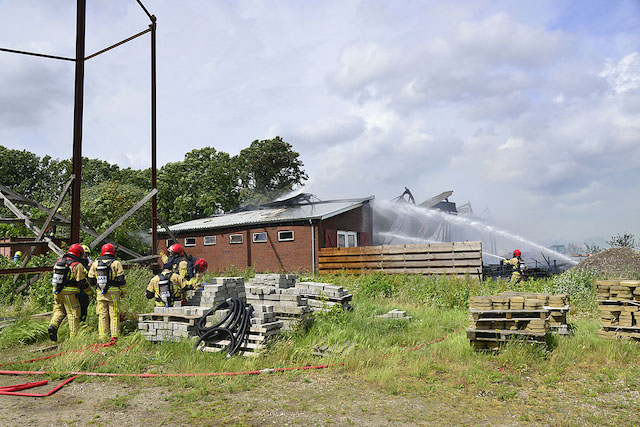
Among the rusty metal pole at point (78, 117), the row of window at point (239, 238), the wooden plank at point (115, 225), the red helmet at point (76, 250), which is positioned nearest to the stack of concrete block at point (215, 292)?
the red helmet at point (76, 250)

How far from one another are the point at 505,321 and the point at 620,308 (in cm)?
223

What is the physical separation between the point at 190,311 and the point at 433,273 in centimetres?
1067

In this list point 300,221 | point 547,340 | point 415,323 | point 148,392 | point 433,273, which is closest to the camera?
point 148,392

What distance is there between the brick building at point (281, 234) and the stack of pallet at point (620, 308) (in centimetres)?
1353

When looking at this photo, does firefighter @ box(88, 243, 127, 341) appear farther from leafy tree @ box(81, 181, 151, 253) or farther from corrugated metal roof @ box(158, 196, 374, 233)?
leafy tree @ box(81, 181, 151, 253)

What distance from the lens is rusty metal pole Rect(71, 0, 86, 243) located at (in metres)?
11.0

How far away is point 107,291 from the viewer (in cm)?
841

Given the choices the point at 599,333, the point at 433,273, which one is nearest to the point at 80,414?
the point at 599,333

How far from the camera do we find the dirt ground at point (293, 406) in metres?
4.91

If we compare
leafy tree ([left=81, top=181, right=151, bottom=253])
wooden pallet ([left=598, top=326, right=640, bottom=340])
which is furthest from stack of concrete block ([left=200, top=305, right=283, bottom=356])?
A: leafy tree ([left=81, top=181, right=151, bottom=253])

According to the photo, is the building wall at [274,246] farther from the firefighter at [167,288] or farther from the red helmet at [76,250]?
the red helmet at [76,250]

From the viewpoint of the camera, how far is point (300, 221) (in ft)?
69.7

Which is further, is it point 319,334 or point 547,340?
point 319,334

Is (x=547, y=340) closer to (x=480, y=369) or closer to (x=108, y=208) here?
(x=480, y=369)
